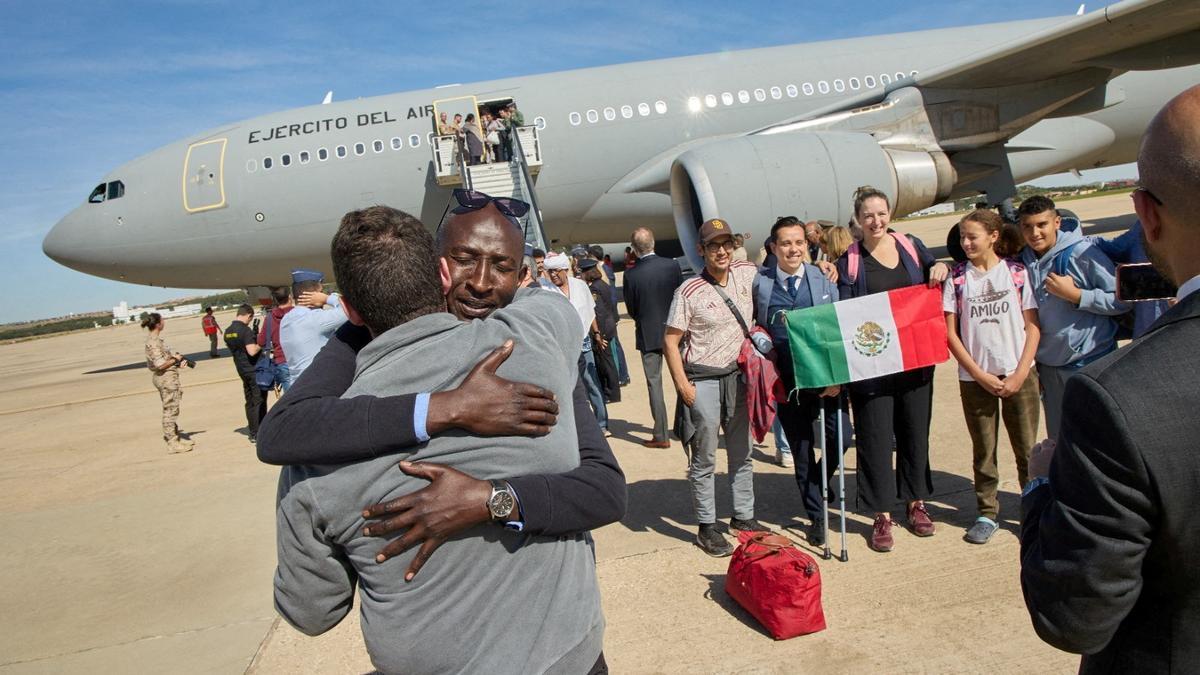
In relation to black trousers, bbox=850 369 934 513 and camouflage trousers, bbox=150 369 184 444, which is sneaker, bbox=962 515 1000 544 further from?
camouflage trousers, bbox=150 369 184 444

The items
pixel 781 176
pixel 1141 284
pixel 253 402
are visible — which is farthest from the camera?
pixel 781 176

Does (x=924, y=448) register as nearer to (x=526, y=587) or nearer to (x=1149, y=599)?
(x=1149, y=599)

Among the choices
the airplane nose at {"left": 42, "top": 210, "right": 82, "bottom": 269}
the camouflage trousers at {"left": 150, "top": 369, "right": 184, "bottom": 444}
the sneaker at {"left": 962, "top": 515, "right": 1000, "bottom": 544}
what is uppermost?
the airplane nose at {"left": 42, "top": 210, "right": 82, "bottom": 269}

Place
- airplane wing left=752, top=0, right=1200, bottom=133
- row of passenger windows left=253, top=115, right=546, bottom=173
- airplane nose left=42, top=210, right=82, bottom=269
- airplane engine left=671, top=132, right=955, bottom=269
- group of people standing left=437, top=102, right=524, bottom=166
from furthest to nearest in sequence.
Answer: airplane nose left=42, top=210, right=82, bottom=269 < row of passenger windows left=253, top=115, right=546, bottom=173 < group of people standing left=437, top=102, right=524, bottom=166 < airplane engine left=671, top=132, right=955, bottom=269 < airplane wing left=752, top=0, right=1200, bottom=133

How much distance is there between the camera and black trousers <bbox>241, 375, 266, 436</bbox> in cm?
763

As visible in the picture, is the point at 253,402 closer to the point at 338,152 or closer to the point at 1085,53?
the point at 338,152

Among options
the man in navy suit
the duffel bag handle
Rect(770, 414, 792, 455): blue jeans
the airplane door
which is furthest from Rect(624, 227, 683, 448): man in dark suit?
the airplane door

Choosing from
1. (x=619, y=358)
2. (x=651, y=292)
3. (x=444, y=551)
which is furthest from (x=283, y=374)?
(x=444, y=551)

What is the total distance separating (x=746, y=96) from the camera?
13.1 meters

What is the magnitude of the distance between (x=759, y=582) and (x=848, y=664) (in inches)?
19.8

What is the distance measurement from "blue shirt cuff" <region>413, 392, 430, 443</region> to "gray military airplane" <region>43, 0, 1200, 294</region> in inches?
444

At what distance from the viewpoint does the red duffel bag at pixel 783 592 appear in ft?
10.1

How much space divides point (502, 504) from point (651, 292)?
460 centimetres

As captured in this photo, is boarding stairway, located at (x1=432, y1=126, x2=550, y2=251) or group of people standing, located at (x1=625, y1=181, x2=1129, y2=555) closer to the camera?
group of people standing, located at (x1=625, y1=181, x2=1129, y2=555)
